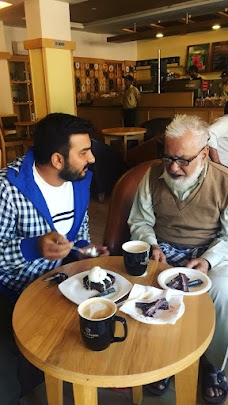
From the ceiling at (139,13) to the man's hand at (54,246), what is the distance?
5499 mm

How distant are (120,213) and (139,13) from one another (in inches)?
273

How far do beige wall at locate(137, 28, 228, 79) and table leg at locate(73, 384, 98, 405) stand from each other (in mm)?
9943

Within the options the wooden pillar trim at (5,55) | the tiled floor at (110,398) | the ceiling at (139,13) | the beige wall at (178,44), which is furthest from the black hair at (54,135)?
the beige wall at (178,44)

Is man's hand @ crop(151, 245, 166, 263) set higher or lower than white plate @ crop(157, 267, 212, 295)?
lower

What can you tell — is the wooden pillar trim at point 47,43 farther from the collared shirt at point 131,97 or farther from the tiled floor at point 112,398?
Result: the tiled floor at point 112,398

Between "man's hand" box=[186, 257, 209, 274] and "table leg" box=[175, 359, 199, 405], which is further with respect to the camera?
"man's hand" box=[186, 257, 209, 274]

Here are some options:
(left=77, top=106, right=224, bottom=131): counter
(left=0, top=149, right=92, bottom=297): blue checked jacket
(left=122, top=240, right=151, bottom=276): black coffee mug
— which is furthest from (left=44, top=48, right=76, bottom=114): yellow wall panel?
(left=122, top=240, right=151, bottom=276): black coffee mug

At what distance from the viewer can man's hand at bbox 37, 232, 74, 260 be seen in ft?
4.21

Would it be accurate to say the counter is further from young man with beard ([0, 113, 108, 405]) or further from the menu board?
young man with beard ([0, 113, 108, 405])

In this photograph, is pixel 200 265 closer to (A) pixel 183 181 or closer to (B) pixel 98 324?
(A) pixel 183 181

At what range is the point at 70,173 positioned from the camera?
5.14 ft

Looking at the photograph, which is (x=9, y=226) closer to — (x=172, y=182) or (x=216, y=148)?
(x=172, y=182)

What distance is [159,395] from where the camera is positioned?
1608mm

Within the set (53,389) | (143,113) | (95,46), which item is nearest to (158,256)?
(53,389)
